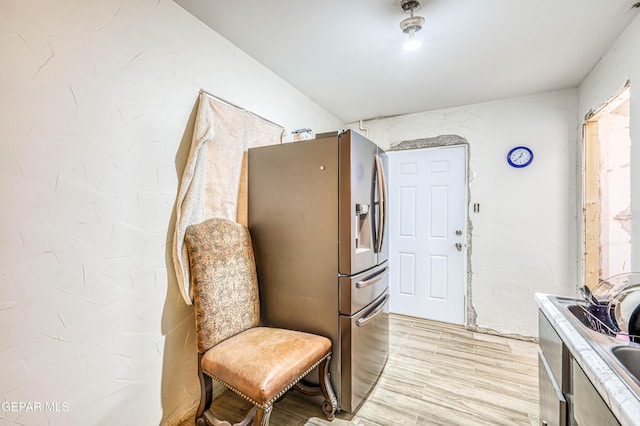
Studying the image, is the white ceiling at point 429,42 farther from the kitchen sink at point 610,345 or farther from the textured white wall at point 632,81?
the kitchen sink at point 610,345

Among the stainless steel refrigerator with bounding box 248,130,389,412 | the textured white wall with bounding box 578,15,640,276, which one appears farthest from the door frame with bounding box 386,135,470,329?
the stainless steel refrigerator with bounding box 248,130,389,412

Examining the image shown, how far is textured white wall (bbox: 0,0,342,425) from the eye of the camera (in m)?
1.10

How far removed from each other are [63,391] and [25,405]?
0.12m

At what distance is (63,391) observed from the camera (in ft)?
3.96

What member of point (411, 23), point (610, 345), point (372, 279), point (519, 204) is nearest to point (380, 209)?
point (372, 279)

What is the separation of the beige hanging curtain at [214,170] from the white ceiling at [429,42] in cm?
57

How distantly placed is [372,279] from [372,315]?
26 cm

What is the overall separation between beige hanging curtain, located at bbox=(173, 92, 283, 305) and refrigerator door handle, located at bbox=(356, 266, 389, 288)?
98cm

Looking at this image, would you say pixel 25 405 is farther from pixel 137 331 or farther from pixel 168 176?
pixel 168 176

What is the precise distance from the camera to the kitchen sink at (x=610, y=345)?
784 mm

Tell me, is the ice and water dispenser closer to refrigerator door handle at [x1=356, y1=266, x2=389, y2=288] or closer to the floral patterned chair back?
refrigerator door handle at [x1=356, y1=266, x2=389, y2=288]

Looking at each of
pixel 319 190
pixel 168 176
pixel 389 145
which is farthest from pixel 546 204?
pixel 168 176

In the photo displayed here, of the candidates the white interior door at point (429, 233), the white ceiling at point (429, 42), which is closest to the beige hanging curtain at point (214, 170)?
the white ceiling at point (429, 42)

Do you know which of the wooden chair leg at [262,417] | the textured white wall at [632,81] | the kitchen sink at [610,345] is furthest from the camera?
the textured white wall at [632,81]
